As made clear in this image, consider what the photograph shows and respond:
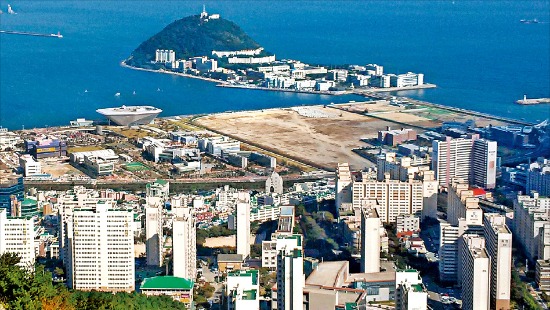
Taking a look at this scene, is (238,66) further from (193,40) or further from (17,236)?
(17,236)

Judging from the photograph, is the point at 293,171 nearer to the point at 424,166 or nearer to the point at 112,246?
the point at 424,166

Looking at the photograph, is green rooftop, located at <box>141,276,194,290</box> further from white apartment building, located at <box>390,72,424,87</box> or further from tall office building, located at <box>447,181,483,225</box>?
white apartment building, located at <box>390,72,424,87</box>

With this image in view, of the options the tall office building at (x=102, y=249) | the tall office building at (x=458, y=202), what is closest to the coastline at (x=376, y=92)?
the tall office building at (x=458, y=202)

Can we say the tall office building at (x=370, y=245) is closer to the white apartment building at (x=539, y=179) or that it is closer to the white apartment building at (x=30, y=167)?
the white apartment building at (x=539, y=179)

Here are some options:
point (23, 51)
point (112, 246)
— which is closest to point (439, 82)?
point (23, 51)

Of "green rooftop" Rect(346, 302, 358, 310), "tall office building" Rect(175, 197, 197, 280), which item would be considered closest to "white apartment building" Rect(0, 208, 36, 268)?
"tall office building" Rect(175, 197, 197, 280)
